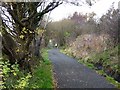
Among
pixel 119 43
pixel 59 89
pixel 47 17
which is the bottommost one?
pixel 59 89

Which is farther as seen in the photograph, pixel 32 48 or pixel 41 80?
pixel 32 48

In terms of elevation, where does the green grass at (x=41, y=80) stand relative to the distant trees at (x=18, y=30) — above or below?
below

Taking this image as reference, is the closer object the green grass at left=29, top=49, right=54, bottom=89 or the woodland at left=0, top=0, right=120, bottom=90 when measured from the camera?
the woodland at left=0, top=0, right=120, bottom=90

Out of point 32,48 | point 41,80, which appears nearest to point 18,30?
point 41,80

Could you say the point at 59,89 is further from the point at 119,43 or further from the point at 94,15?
the point at 94,15

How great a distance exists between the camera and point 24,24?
48.3 feet

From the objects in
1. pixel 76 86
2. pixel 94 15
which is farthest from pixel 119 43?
pixel 94 15

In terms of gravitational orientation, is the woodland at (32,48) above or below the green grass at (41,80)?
above

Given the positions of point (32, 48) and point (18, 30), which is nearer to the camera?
point (18, 30)

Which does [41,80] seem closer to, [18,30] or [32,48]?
[18,30]

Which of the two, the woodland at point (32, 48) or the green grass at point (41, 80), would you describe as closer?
the woodland at point (32, 48)

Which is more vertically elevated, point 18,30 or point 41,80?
point 18,30

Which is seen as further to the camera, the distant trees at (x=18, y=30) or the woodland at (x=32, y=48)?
the distant trees at (x=18, y=30)

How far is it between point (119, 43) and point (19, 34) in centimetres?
1256
